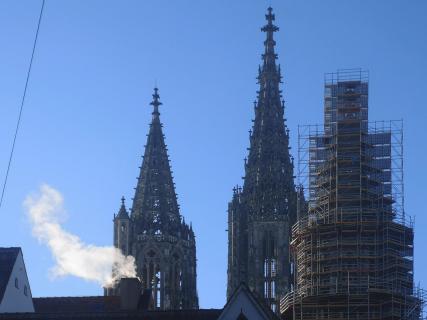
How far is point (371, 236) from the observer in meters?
92.4

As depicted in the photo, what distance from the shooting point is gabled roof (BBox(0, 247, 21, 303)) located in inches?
2576

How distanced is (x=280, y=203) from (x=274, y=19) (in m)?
16.8

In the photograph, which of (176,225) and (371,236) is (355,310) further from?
(176,225)

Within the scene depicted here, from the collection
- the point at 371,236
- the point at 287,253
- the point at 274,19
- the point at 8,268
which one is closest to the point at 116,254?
the point at 287,253

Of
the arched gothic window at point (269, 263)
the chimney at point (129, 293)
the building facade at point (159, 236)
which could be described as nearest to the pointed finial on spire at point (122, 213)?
the building facade at point (159, 236)

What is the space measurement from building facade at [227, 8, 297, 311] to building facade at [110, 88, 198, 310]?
12.5 feet

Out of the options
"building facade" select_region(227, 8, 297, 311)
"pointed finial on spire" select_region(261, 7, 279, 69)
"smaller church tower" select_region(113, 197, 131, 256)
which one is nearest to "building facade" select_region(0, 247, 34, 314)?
"building facade" select_region(227, 8, 297, 311)

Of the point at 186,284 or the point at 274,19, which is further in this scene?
the point at 274,19

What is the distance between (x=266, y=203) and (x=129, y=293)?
1982 inches

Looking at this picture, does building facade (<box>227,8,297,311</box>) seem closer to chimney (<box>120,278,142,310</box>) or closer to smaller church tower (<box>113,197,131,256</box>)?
smaller church tower (<box>113,197,131,256</box>)

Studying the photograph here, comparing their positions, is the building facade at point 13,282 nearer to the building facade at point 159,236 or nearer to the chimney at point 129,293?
the chimney at point 129,293

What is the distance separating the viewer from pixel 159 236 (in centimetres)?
12356

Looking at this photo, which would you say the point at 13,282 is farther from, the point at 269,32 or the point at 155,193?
the point at 269,32

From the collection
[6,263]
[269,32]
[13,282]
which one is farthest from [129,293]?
[269,32]
